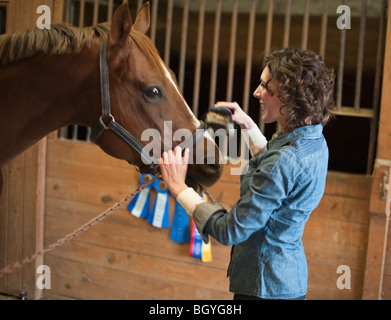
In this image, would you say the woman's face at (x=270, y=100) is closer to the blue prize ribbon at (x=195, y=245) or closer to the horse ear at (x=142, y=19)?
the horse ear at (x=142, y=19)

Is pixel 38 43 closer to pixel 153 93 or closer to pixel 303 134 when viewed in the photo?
pixel 153 93

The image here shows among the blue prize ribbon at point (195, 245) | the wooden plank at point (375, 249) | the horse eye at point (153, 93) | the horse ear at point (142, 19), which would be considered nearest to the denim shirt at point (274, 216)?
the horse eye at point (153, 93)

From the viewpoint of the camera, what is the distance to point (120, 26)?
3.32 ft

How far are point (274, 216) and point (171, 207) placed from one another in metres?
1.24

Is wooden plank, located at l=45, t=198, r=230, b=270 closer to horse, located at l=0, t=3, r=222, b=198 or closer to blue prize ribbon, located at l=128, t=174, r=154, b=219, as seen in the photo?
blue prize ribbon, located at l=128, t=174, r=154, b=219

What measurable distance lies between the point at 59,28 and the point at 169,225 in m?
1.29

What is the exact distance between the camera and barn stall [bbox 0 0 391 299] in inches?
70.6

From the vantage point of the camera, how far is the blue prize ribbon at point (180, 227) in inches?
81.5

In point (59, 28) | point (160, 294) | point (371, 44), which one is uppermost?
point (371, 44)

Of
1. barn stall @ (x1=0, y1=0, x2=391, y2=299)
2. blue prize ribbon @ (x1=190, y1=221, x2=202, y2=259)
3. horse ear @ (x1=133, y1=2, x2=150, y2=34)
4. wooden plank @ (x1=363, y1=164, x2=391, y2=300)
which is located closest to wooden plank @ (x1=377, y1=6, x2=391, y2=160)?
barn stall @ (x1=0, y1=0, x2=391, y2=299)

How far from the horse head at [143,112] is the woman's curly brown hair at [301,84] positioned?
265 millimetres

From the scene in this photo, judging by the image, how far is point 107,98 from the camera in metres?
1.04

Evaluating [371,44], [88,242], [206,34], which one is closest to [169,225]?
[88,242]

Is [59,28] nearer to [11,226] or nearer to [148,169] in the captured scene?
[148,169]
